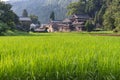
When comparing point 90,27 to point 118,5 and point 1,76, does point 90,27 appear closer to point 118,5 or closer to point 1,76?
point 118,5

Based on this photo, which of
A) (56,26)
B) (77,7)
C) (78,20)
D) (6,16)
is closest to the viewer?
(6,16)

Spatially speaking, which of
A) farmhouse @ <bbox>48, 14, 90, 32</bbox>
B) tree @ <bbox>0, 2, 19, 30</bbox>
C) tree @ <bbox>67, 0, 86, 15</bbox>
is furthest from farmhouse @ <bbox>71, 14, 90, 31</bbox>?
tree @ <bbox>0, 2, 19, 30</bbox>

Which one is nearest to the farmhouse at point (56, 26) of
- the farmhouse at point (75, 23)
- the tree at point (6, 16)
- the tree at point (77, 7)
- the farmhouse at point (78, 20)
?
the farmhouse at point (75, 23)

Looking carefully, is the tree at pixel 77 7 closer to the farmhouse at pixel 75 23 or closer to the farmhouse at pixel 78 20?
the farmhouse at pixel 75 23

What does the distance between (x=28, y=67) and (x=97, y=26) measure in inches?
2693

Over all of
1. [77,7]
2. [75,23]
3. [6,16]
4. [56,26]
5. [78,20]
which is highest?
[77,7]

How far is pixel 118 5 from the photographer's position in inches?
2181

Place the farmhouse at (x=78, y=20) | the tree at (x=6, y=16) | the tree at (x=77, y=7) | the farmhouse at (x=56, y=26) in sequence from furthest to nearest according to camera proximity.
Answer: the farmhouse at (x=56, y=26)
the tree at (x=77, y=7)
the farmhouse at (x=78, y=20)
the tree at (x=6, y=16)

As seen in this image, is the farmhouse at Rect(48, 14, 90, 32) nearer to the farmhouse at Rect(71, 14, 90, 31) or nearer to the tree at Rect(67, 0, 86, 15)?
the farmhouse at Rect(71, 14, 90, 31)

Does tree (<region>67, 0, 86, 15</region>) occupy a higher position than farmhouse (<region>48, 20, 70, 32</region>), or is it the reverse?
tree (<region>67, 0, 86, 15</region>)

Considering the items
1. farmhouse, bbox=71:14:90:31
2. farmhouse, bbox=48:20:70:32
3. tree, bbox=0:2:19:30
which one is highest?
tree, bbox=0:2:19:30

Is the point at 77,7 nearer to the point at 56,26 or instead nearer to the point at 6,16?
the point at 56,26

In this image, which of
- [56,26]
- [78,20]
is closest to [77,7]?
[78,20]

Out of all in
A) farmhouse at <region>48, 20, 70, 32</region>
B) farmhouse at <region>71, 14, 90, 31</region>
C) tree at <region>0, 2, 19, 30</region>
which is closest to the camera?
tree at <region>0, 2, 19, 30</region>
